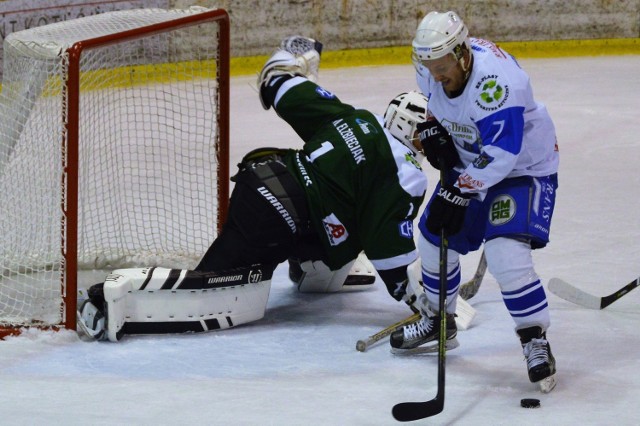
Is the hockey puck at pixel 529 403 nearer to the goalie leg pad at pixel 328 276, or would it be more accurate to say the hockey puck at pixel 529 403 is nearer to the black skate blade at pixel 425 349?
the black skate blade at pixel 425 349

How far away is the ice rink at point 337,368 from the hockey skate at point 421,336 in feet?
0.11

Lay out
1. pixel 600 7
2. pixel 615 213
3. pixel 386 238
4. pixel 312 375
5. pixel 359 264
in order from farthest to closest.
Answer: pixel 600 7, pixel 615 213, pixel 359 264, pixel 386 238, pixel 312 375

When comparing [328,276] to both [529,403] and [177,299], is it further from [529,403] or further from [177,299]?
[529,403]

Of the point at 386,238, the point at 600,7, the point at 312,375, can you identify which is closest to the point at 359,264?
the point at 386,238

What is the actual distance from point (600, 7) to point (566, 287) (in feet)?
14.5

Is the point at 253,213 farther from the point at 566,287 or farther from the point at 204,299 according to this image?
the point at 566,287

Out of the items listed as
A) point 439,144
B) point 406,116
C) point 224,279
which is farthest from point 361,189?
point 224,279

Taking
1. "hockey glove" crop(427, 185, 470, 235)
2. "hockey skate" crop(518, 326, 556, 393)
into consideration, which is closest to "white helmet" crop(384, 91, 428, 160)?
"hockey glove" crop(427, 185, 470, 235)

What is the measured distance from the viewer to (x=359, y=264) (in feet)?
13.3

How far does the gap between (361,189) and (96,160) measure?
4.07 ft

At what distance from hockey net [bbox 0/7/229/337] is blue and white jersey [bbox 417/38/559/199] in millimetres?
1001

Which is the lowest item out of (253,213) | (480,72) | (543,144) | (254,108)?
(254,108)

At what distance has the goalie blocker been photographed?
3.37 m

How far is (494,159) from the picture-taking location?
2.88 metres
